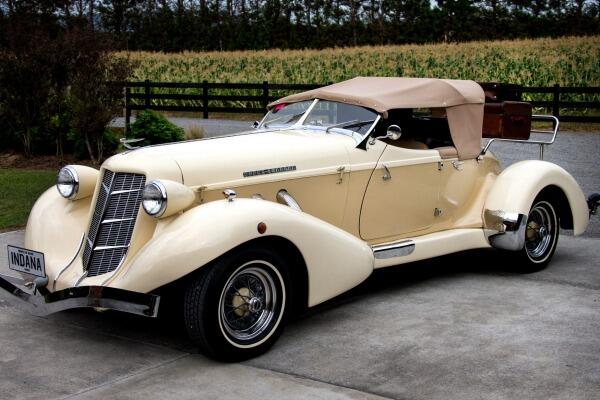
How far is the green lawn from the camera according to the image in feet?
33.0

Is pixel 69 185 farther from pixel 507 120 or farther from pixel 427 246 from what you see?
pixel 507 120

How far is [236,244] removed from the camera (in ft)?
17.3

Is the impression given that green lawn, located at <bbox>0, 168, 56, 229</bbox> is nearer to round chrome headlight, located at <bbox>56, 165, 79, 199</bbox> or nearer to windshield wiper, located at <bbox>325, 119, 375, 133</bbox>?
round chrome headlight, located at <bbox>56, 165, 79, 199</bbox>

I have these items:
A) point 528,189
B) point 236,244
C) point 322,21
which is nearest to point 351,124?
point 528,189

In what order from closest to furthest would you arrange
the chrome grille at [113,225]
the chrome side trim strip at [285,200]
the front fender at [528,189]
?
the chrome grille at [113,225] < the chrome side trim strip at [285,200] < the front fender at [528,189]

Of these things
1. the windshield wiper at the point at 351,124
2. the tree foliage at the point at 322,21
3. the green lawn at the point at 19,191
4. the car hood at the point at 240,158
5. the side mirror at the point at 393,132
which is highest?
the tree foliage at the point at 322,21

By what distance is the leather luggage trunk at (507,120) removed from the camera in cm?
813

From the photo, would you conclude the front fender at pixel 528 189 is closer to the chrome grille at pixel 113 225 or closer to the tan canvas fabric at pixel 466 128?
the tan canvas fabric at pixel 466 128

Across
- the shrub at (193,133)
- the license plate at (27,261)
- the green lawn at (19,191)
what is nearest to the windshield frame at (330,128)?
the license plate at (27,261)

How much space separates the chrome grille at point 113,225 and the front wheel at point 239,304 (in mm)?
708

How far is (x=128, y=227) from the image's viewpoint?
224 inches

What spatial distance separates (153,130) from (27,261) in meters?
8.20

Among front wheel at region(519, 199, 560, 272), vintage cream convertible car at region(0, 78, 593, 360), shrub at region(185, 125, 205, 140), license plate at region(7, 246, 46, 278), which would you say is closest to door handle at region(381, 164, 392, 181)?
vintage cream convertible car at region(0, 78, 593, 360)

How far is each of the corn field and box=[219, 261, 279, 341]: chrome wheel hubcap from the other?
18900 millimetres
